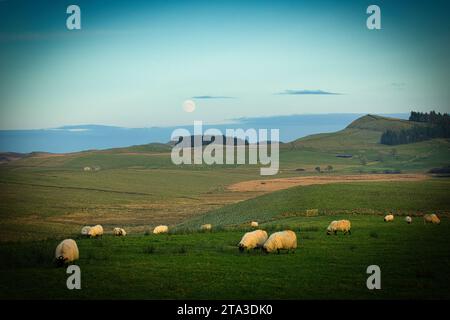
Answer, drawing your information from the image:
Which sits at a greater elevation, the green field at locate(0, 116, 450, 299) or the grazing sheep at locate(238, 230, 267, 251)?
the grazing sheep at locate(238, 230, 267, 251)

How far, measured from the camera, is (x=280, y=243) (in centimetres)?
2494

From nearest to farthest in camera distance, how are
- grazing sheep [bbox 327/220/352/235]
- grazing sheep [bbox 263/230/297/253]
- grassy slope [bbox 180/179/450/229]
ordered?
1. grazing sheep [bbox 263/230/297/253]
2. grazing sheep [bbox 327/220/352/235]
3. grassy slope [bbox 180/179/450/229]

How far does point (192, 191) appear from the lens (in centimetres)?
12162

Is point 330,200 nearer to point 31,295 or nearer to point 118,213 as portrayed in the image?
point 118,213

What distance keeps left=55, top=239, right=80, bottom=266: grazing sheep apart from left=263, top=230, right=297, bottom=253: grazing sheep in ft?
27.5

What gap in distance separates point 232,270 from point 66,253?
6.89 meters

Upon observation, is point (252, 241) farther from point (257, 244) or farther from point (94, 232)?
point (94, 232)

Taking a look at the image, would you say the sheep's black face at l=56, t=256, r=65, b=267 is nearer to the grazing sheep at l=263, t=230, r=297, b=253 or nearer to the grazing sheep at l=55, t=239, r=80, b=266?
the grazing sheep at l=55, t=239, r=80, b=266

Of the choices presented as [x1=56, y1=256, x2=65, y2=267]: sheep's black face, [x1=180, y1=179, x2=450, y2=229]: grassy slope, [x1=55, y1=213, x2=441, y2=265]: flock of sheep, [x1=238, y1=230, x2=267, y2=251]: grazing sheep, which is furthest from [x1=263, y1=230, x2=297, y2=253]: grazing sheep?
[x1=180, y1=179, x2=450, y2=229]: grassy slope

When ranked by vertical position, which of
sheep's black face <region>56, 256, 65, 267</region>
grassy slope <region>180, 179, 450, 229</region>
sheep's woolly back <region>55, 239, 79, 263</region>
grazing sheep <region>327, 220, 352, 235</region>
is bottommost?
grassy slope <region>180, 179, 450, 229</region>

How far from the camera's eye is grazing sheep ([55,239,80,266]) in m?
21.9
